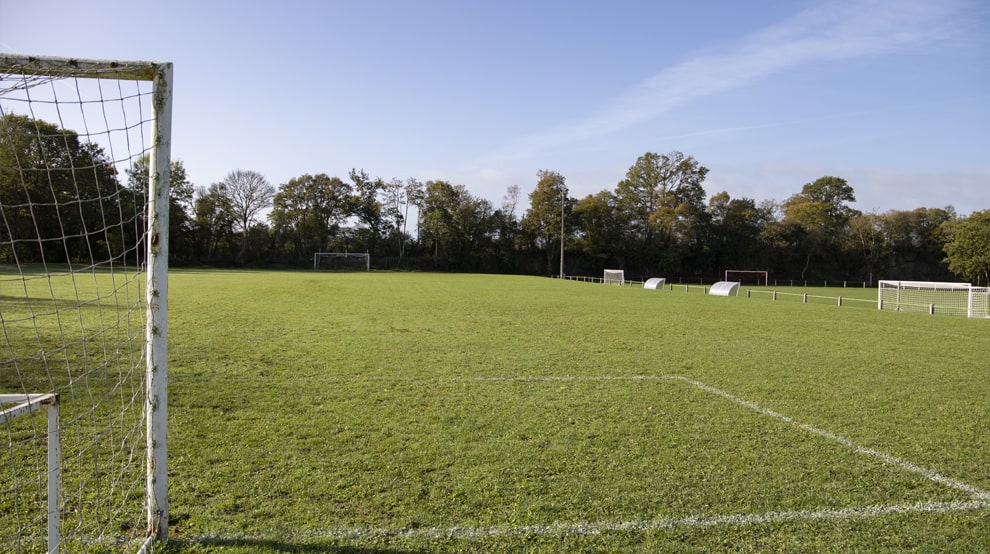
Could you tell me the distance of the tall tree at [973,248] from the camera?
47.3m

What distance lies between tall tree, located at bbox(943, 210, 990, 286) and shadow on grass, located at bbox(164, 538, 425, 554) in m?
59.8

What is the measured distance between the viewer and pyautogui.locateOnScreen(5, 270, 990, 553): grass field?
9.74 ft

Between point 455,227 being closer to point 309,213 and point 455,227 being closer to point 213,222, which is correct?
point 309,213

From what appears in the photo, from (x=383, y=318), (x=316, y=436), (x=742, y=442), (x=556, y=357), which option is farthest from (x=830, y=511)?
(x=383, y=318)

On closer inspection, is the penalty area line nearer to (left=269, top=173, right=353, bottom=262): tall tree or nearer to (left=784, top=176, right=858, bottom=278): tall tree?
(left=269, top=173, right=353, bottom=262): tall tree

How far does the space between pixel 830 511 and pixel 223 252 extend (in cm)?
6248

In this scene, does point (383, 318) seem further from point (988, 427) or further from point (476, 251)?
point (476, 251)

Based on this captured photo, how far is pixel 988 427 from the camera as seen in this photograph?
16.3 ft

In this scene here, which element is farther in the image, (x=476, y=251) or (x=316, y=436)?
(x=476, y=251)

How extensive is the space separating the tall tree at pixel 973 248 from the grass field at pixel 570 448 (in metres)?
50.4

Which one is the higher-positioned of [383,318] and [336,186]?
[336,186]

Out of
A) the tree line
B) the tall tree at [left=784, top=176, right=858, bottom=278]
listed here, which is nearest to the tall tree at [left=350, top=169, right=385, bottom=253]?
the tree line

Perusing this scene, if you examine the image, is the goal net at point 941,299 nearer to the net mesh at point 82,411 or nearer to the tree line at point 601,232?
the net mesh at point 82,411

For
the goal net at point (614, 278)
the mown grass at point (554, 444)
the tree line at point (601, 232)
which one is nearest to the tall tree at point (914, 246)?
the tree line at point (601, 232)
